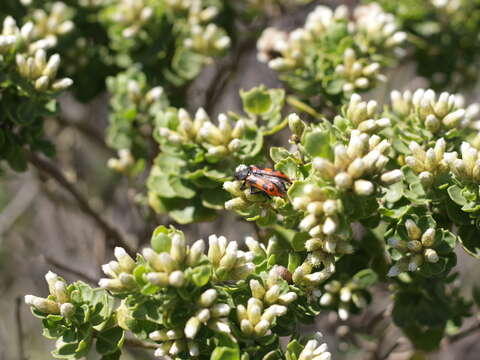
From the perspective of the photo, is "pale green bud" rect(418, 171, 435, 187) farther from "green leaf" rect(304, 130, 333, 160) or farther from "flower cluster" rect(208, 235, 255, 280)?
"flower cluster" rect(208, 235, 255, 280)

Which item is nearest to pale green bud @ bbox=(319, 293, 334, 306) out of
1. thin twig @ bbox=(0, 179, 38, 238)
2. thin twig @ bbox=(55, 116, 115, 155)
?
thin twig @ bbox=(55, 116, 115, 155)

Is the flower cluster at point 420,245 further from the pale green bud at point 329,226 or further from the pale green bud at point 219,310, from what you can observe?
the pale green bud at point 219,310

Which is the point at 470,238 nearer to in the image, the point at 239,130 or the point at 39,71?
the point at 239,130

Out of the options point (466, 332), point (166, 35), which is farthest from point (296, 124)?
point (466, 332)

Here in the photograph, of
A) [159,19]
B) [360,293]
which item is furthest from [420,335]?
[159,19]

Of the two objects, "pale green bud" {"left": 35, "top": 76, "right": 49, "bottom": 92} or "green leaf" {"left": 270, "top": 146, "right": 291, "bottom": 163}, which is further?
"pale green bud" {"left": 35, "top": 76, "right": 49, "bottom": 92}

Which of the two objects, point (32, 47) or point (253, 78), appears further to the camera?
point (253, 78)

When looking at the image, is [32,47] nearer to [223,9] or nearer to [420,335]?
[223,9]
